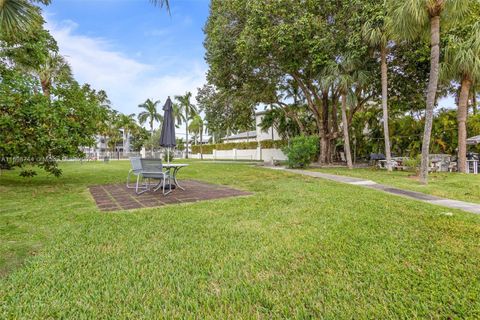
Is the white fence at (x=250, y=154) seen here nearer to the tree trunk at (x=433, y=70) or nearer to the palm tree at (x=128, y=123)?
the tree trunk at (x=433, y=70)

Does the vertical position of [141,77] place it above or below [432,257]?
above

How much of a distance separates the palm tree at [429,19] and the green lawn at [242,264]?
197 inches

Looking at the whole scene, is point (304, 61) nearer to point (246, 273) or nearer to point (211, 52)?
point (211, 52)

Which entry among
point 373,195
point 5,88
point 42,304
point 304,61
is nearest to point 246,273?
point 42,304

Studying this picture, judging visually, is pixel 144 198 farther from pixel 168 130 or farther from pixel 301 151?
pixel 301 151

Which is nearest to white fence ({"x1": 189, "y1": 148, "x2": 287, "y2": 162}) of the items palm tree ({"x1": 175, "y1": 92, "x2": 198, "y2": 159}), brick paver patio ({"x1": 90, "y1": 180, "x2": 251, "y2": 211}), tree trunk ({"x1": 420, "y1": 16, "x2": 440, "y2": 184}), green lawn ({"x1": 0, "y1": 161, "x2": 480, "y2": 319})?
palm tree ({"x1": 175, "y1": 92, "x2": 198, "y2": 159})

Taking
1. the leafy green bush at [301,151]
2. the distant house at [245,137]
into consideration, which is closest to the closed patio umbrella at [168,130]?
the leafy green bush at [301,151]

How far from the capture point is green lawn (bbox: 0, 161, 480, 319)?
1.79 m

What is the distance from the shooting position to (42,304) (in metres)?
1.83

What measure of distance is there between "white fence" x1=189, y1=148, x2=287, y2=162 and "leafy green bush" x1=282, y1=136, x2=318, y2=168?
6837mm

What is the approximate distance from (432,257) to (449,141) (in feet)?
47.9

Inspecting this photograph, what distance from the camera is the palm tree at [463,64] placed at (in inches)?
388

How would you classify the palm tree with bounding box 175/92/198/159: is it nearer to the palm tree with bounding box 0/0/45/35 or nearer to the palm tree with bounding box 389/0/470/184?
the palm tree with bounding box 389/0/470/184

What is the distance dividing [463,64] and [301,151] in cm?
776
